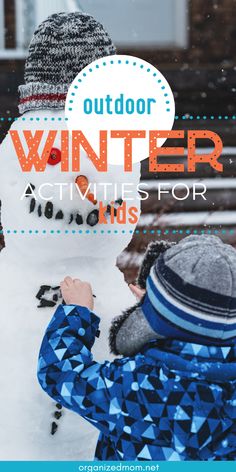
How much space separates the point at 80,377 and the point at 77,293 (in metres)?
0.16

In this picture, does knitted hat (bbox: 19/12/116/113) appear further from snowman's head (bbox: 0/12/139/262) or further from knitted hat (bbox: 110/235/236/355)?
knitted hat (bbox: 110/235/236/355)

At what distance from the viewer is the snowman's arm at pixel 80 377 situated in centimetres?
92

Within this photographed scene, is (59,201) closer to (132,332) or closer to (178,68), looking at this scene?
(132,332)

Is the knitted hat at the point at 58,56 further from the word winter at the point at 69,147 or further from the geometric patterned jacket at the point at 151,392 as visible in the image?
the geometric patterned jacket at the point at 151,392

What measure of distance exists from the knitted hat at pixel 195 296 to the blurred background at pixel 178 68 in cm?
38

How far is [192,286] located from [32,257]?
38 centimetres

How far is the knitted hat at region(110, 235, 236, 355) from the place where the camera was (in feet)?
2.85

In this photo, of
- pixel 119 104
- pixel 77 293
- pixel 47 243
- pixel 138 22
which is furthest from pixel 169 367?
pixel 138 22

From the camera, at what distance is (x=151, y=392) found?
35.3 inches

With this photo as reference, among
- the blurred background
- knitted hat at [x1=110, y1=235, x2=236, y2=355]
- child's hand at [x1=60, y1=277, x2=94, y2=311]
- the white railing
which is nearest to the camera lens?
knitted hat at [x1=110, y1=235, x2=236, y2=355]

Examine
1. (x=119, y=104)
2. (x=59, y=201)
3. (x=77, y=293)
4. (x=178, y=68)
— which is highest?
(x=119, y=104)

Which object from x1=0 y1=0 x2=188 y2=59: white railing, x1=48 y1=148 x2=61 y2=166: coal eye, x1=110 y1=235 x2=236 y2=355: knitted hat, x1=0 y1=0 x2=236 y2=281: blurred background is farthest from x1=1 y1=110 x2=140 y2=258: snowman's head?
x1=0 y1=0 x2=188 y2=59: white railing

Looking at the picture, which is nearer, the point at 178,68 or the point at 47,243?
the point at 47,243

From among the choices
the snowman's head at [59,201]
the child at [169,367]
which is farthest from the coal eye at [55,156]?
the child at [169,367]
